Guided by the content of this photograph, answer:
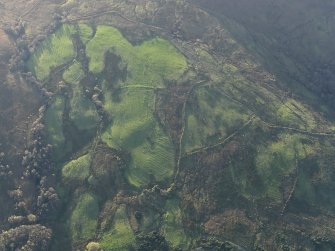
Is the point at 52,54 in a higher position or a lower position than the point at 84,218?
higher

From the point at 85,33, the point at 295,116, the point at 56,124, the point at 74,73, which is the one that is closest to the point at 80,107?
the point at 56,124

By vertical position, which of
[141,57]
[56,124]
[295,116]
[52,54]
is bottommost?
[56,124]

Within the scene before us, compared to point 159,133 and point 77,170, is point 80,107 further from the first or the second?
point 159,133

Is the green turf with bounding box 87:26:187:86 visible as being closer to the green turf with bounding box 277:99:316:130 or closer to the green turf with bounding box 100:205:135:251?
the green turf with bounding box 277:99:316:130

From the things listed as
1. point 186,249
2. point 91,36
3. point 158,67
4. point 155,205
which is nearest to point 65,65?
point 91,36

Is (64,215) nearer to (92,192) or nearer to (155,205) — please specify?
(92,192)

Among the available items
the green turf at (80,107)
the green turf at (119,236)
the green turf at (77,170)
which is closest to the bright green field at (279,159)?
the green turf at (119,236)

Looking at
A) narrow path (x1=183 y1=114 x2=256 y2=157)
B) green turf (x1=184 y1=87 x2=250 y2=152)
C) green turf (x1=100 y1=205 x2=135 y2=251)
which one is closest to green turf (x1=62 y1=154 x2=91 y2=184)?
green turf (x1=100 y1=205 x2=135 y2=251)
